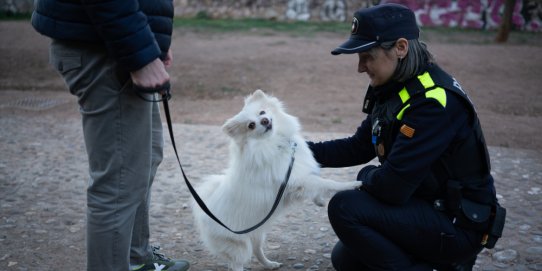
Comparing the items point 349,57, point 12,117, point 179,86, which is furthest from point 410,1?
point 12,117

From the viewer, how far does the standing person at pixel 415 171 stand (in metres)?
2.33

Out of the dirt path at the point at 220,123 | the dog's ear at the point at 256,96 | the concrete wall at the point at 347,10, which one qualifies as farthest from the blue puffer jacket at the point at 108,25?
the concrete wall at the point at 347,10

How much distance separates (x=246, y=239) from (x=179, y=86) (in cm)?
688

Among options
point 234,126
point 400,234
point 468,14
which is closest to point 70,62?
point 234,126

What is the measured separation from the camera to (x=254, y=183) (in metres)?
2.91

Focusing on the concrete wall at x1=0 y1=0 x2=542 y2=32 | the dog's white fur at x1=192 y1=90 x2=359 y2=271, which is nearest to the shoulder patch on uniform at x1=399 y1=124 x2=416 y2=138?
the dog's white fur at x1=192 y1=90 x2=359 y2=271

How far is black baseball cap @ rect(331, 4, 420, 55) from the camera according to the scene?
2367mm

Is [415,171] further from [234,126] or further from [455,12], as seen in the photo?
[455,12]

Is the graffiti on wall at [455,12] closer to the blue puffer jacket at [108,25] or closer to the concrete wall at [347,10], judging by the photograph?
the concrete wall at [347,10]

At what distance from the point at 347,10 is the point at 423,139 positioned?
694 inches

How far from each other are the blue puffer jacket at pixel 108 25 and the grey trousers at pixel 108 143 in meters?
0.08

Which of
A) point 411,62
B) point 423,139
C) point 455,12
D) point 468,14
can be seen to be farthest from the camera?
point 455,12

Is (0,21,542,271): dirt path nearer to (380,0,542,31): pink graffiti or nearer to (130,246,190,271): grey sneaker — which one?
(130,246,190,271): grey sneaker

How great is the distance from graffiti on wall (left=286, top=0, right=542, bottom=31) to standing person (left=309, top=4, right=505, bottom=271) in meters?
16.2
